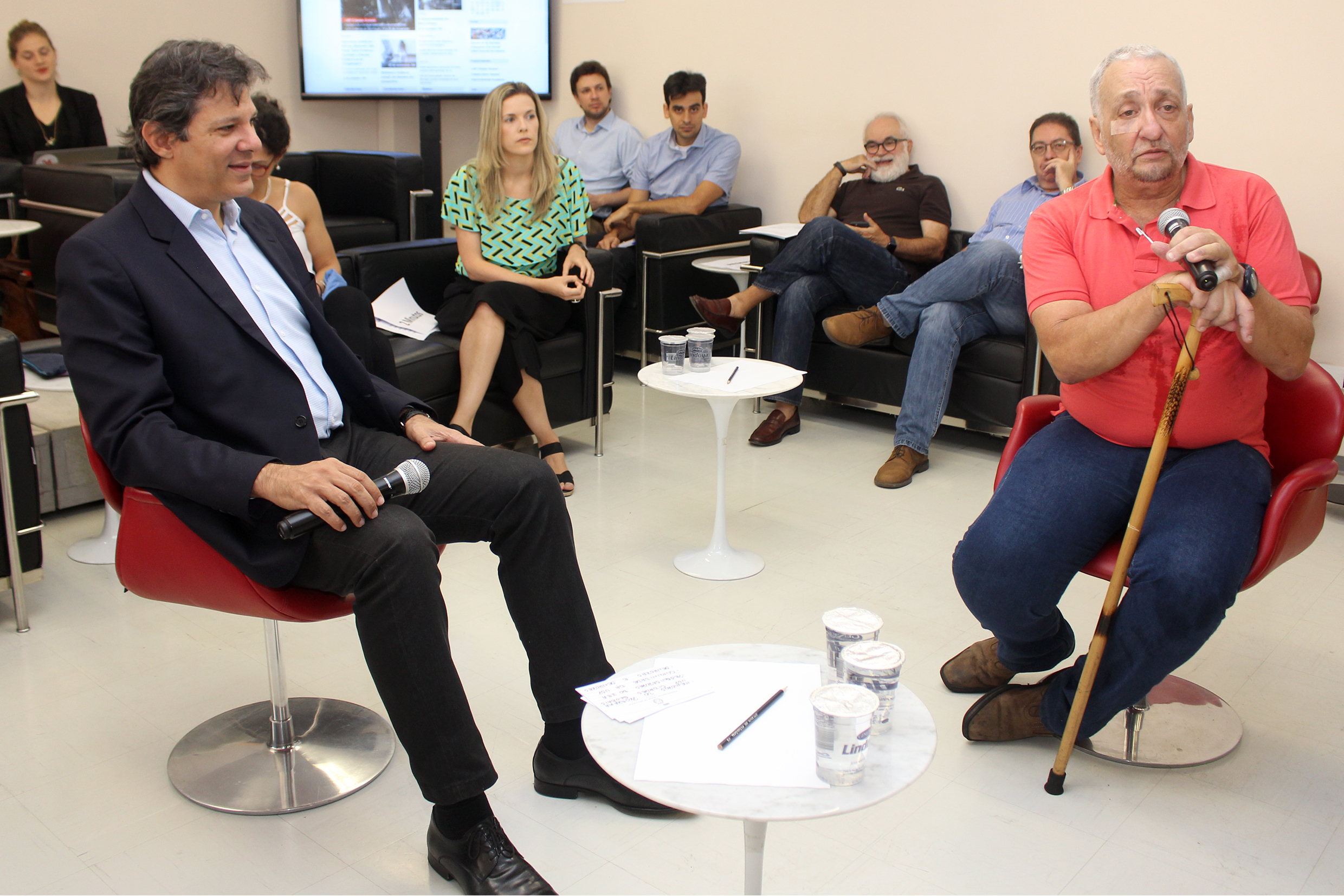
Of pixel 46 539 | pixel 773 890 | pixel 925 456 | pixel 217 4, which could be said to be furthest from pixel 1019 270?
pixel 217 4

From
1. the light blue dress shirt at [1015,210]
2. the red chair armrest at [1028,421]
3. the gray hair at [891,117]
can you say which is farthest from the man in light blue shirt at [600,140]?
the red chair armrest at [1028,421]

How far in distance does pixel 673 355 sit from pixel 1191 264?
1551 millimetres

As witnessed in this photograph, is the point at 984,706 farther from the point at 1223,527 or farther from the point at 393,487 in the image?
the point at 393,487

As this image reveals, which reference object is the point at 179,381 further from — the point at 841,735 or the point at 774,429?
the point at 774,429

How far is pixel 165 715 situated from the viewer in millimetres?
2158

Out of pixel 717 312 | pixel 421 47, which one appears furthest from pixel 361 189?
pixel 717 312

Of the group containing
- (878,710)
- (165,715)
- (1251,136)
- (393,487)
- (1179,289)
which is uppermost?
(1251,136)

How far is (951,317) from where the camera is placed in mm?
3740

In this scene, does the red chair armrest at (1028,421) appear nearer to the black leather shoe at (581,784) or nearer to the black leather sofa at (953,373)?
the black leather shoe at (581,784)

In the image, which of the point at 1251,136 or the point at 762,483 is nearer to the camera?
the point at 762,483

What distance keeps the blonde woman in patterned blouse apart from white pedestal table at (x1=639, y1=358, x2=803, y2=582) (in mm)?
666

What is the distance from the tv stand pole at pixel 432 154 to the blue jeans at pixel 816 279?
289 centimetres

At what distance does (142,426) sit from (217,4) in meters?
5.70

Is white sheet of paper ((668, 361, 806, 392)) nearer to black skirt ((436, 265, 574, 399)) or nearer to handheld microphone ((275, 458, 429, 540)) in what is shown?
black skirt ((436, 265, 574, 399))
